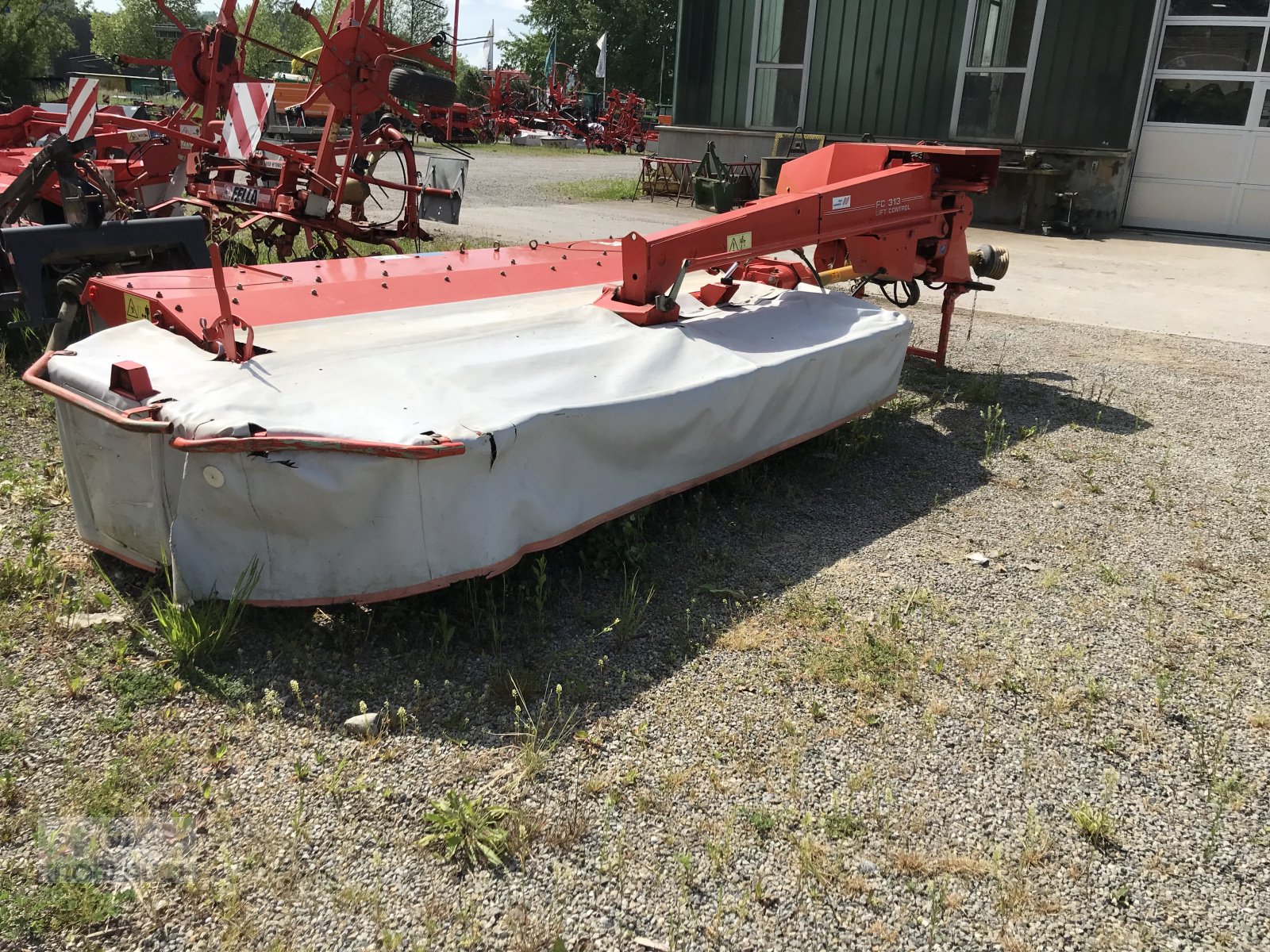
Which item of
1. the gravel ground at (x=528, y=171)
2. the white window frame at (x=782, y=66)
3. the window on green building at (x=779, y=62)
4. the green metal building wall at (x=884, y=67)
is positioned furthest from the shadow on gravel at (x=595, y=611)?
the window on green building at (x=779, y=62)

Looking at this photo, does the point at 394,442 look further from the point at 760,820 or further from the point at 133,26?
the point at 133,26

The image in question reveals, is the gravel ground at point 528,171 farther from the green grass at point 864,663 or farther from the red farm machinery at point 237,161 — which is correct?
the green grass at point 864,663

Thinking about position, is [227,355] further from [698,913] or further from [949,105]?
[949,105]

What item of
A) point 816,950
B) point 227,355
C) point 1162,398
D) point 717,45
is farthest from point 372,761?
point 717,45

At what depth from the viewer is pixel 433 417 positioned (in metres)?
2.89

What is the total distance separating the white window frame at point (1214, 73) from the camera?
12562mm

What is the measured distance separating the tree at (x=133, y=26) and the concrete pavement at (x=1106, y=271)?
201ft

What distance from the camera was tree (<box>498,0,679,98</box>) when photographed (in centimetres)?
4428

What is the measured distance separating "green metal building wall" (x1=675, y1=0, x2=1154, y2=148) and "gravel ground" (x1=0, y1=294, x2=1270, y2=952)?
10.6 m

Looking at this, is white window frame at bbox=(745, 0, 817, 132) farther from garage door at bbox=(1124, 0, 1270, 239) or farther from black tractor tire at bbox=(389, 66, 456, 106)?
black tractor tire at bbox=(389, 66, 456, 106)

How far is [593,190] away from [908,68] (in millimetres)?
5712

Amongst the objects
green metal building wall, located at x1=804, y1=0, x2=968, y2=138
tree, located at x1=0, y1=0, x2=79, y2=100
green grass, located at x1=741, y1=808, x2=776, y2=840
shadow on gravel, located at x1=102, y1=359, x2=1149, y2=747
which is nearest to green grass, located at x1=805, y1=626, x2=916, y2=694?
shadow on gravel, located at x1=102, y1=359, x2=1149, y2=747

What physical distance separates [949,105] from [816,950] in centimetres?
1369

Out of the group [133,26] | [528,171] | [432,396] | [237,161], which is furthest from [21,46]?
[133,26]
